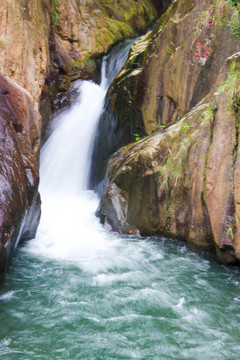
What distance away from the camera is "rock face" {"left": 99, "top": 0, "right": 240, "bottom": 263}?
4336 millimetres

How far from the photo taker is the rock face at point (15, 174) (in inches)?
147

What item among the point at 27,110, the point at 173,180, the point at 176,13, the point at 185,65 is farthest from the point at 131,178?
the point at 176,13

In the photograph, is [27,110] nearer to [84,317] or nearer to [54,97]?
[84,317]

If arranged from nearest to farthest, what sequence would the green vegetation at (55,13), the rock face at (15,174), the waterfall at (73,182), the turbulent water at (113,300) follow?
the turbulent water at (113,300)
the rock face at (15,174)
the waterfall at (73,182)
the green vegetation at (55,13)

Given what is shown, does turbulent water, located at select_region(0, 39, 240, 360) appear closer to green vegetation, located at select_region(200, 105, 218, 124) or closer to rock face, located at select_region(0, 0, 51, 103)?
green vegetation, located at select_region(200, 105, 218, 124)

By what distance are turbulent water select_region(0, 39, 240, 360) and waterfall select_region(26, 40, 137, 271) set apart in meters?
0.06

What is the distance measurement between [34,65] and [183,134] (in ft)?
19.0

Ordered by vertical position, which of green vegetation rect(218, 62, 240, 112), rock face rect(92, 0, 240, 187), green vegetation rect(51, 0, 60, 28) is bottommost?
green vegetation rect(218, 62, 240, 112)

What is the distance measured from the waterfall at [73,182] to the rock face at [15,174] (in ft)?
2.72

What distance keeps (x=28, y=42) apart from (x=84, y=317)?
840 centimetres

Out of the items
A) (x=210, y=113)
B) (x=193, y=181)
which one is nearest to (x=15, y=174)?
(x=193, y=181)

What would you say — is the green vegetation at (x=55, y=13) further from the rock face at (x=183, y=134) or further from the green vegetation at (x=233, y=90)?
the green vegetation at (x=233, y=90)

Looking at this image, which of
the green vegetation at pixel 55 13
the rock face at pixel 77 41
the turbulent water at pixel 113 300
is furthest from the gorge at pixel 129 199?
the green vegetation at pixel 55 13

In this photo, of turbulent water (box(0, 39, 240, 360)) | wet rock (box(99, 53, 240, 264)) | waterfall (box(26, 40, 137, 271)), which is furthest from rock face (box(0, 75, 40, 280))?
wet rock (box(99, 53, 240, 264))
